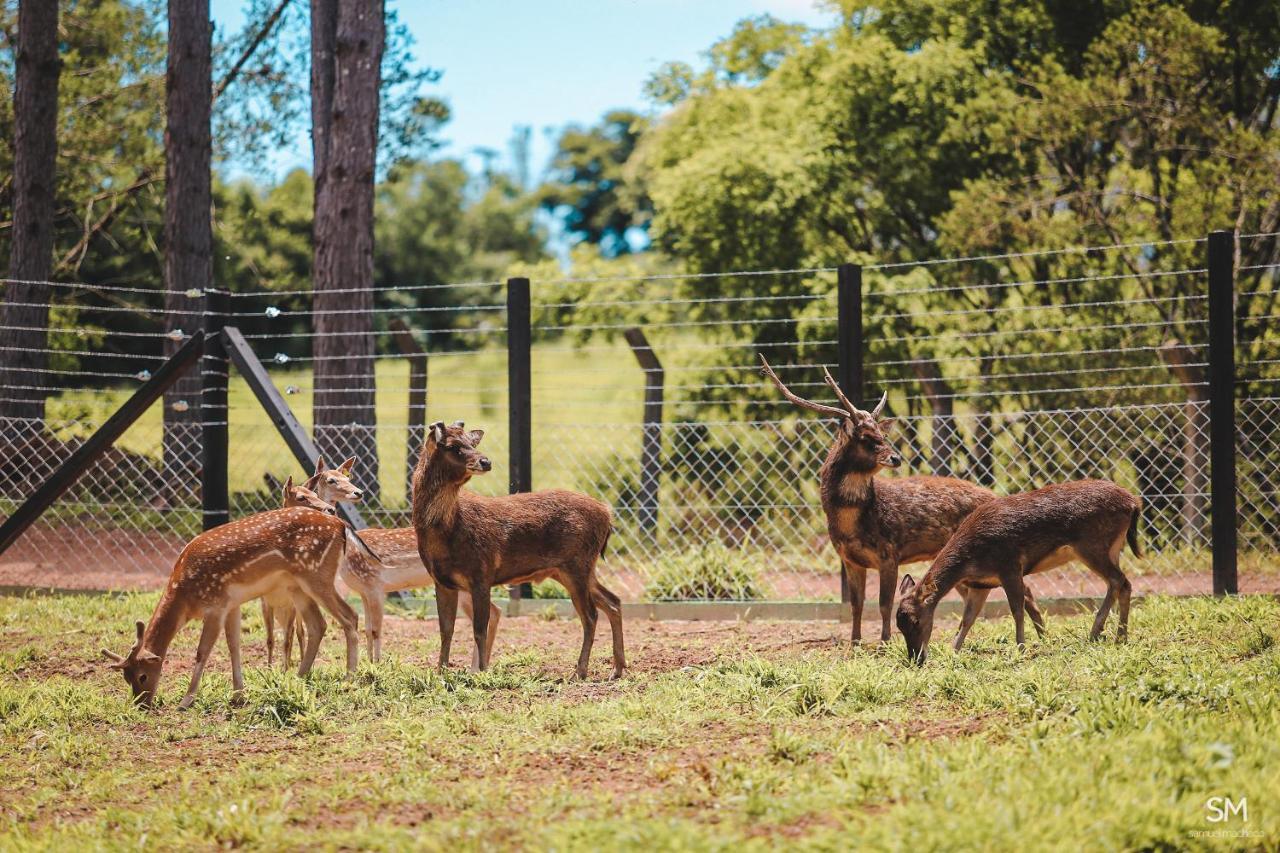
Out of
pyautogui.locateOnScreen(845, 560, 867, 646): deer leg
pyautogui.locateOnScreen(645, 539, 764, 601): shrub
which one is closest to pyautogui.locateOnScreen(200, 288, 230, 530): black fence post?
pyautogui.locateOnScreen(645, 539, 764, 601): shrub

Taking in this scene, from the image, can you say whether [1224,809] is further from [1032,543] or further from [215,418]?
[215,418]

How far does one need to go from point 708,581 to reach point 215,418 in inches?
160

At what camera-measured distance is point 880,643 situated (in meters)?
7.55

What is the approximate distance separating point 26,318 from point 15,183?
61.7 inches

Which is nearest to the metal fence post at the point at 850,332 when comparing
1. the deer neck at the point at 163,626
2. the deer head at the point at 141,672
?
the deer neck at the point at 163,626

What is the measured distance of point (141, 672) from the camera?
6.76 metres

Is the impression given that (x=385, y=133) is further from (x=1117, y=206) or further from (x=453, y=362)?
(x=453, y=362)

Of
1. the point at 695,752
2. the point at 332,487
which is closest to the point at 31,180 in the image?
the point at 332,487

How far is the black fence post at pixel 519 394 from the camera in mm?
9750

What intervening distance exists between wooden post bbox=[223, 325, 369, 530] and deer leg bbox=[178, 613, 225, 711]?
7.71 ft

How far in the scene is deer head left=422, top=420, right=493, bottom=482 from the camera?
718 centimetres

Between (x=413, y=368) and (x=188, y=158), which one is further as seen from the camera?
(x=188, y=158)

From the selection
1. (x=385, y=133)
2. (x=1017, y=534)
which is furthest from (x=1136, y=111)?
(x=385, y=133)

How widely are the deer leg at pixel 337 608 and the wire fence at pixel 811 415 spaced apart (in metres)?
2.73
